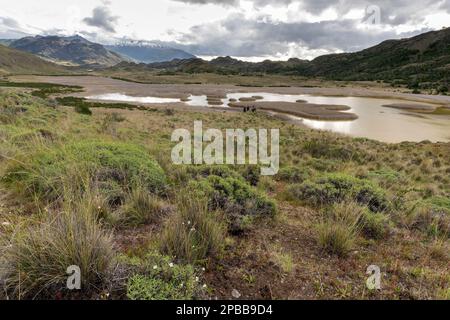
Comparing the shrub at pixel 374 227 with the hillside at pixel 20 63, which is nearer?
the shrub at pixel 374 227

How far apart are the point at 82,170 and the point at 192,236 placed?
2.75 m

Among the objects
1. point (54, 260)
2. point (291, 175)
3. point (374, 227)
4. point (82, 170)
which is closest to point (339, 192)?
point (374, 227)

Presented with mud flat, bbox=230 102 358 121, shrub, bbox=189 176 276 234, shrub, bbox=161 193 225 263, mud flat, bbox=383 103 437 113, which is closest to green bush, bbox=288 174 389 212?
shrub, bbox=189 176 276 234

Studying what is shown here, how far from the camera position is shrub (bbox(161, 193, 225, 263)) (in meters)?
3.13

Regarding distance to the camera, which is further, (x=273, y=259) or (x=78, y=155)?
(x=78, y=155)

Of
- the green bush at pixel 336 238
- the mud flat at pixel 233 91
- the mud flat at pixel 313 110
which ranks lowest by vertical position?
the green bush at pixel 336 238

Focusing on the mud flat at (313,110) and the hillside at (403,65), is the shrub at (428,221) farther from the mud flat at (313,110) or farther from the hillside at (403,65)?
the hillside at (403,65)

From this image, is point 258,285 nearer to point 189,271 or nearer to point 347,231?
point 189,271

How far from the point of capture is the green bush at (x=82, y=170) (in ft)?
15.2

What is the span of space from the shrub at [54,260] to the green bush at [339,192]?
4391mm

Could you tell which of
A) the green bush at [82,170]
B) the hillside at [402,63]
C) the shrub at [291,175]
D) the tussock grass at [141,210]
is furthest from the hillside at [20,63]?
the tussock grass at [141,210]

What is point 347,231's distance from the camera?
3.75 meters
